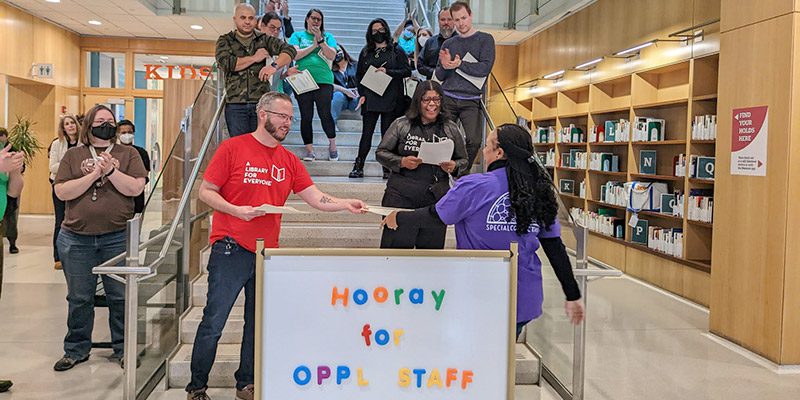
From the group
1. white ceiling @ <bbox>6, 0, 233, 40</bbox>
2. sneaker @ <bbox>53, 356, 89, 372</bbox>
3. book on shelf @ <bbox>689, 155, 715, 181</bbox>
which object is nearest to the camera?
sneaker @ <bbox>53, 356, 89, 372</bbox>

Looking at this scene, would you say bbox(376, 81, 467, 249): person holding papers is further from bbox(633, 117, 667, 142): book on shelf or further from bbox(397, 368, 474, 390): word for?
bbox(633, 117, 667, 142): book on shelf

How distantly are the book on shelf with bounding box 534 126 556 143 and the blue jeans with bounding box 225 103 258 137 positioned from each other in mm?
6823

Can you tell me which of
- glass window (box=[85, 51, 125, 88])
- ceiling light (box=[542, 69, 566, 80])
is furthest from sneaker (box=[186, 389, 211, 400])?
glass window (box=[85, 51, 125, 88])

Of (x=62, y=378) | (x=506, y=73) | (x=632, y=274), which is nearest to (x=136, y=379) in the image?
(x=62, y=378)

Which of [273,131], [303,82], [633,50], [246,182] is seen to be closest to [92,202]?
[246,182]

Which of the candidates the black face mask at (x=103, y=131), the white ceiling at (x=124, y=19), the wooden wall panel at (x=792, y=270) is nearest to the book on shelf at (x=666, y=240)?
the wooden wall panel at (x=792, y=270)

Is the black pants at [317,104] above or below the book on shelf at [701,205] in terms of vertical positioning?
above

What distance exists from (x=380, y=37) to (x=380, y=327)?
441 centimetres

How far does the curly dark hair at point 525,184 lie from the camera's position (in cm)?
271

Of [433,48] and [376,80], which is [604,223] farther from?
[376,80]

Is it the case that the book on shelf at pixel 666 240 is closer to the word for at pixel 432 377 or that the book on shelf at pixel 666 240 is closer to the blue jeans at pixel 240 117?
the blue jeans at pixel 240 117

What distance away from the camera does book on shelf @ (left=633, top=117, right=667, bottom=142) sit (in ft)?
26.1

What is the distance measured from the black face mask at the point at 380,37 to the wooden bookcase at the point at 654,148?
3.16 meters

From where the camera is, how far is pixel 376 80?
20.3ft
